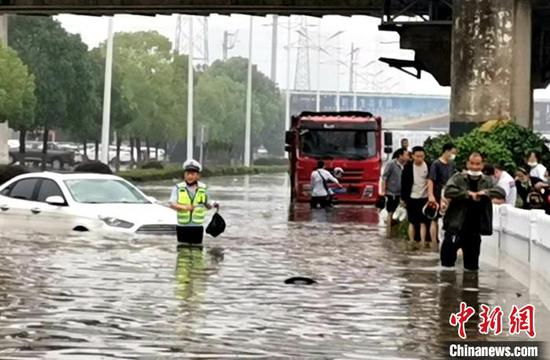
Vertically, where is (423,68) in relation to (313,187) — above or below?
above

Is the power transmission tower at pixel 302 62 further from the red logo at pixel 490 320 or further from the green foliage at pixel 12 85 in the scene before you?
the red logo at pixel 490 320

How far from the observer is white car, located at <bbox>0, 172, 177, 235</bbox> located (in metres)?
22.7

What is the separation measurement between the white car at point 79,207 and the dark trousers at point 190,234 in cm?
107

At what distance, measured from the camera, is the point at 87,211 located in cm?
2295

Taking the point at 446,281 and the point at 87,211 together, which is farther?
the point at 87,211

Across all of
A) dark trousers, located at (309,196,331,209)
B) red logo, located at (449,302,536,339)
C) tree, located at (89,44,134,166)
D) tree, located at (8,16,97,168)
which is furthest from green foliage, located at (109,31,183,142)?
red logo, located at (449,302,536,339)

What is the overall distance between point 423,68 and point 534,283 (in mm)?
29311

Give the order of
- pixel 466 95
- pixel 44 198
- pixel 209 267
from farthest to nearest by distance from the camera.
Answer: pixel 466 95 → pixel 44 198 → pixel 209 267

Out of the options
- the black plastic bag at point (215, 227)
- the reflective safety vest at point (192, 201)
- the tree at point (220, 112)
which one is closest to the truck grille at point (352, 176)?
the black plastic bag at point (215, 227)

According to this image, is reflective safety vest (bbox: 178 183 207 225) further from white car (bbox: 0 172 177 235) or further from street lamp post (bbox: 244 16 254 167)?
street lamp post (bbox: 244 16 254 167)

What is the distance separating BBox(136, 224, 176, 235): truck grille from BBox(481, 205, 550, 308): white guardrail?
483 centimetres

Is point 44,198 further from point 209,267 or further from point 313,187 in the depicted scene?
point 313,187

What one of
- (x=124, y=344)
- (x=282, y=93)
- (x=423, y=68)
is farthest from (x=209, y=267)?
(x=282, y=93)

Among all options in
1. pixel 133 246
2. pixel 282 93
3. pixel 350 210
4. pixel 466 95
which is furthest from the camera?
pixel 282 93
